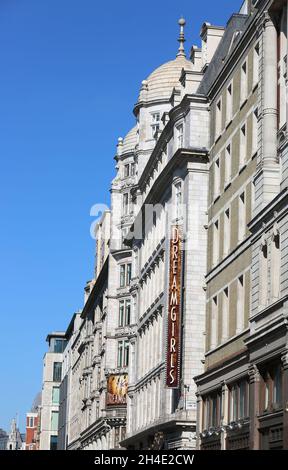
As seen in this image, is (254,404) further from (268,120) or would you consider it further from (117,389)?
(117,389)

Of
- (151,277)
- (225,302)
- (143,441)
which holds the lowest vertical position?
(143,441)

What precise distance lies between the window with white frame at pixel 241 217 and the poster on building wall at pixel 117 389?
37.8m

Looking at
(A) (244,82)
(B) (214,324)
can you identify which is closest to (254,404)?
(B) (214,324)

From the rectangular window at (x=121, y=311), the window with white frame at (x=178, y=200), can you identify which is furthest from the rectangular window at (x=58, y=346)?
the window with white frame at (x=178, y=200)

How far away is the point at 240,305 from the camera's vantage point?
46312mm

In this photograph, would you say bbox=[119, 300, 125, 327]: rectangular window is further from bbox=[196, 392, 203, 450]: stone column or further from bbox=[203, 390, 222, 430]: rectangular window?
bbox=[203, 390, 222, 430]: rectangular window

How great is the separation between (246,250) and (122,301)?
47.7m

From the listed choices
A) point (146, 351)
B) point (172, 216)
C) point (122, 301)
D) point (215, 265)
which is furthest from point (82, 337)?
point (215, 265)

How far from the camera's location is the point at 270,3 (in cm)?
4366

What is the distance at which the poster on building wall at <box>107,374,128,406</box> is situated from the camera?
84.2 metres

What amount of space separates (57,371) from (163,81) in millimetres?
106318

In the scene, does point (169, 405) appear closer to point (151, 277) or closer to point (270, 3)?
point (151, 277)

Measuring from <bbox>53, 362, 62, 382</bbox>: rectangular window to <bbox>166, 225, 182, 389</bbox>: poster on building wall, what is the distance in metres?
125

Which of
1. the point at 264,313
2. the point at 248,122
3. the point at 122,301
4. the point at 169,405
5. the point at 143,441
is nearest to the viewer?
the point at 264,313
